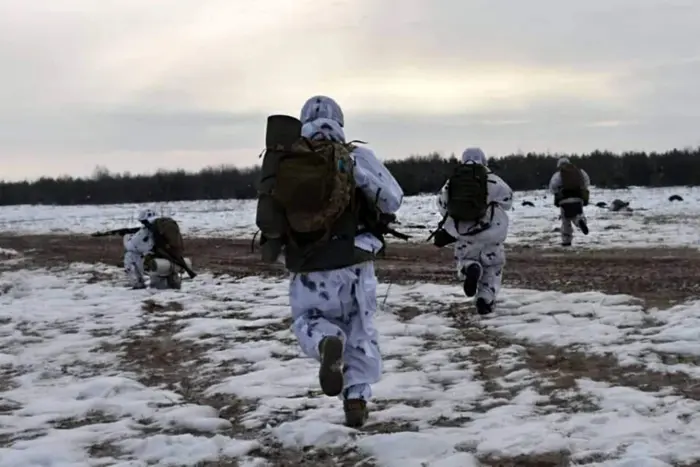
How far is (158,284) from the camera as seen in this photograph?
1275 cm

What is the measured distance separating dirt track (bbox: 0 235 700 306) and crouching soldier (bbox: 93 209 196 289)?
217 cm

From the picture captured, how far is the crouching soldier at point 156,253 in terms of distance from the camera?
12547 millimetres

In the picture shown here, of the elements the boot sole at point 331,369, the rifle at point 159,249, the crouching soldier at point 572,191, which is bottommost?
the boot sole at point 331,369

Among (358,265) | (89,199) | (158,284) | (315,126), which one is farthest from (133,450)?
(89,199)

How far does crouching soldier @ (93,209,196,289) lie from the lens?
12.5 metres

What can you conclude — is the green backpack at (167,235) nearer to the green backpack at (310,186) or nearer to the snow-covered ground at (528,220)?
the snow-covered ground at (528,220)

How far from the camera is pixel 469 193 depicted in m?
8.80

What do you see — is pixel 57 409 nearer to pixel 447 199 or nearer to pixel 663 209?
pixel 447 199

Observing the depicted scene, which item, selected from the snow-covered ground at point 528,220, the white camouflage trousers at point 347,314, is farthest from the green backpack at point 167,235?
the white camouflage trousers at point 347,314

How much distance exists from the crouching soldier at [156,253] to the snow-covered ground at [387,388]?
2.23 meters

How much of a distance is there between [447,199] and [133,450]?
197 inches

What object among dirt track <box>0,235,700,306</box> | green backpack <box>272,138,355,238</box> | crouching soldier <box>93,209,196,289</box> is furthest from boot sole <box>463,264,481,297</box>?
crouching soldier <box>93,209,196,289</box>

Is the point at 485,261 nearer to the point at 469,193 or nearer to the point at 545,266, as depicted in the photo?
the point at 469,193

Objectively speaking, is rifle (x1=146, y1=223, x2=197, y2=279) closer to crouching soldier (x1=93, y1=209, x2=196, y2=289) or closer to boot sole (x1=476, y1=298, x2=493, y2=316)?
crouching soldier (x1=93, y1=209, x2=196, y2=289)
